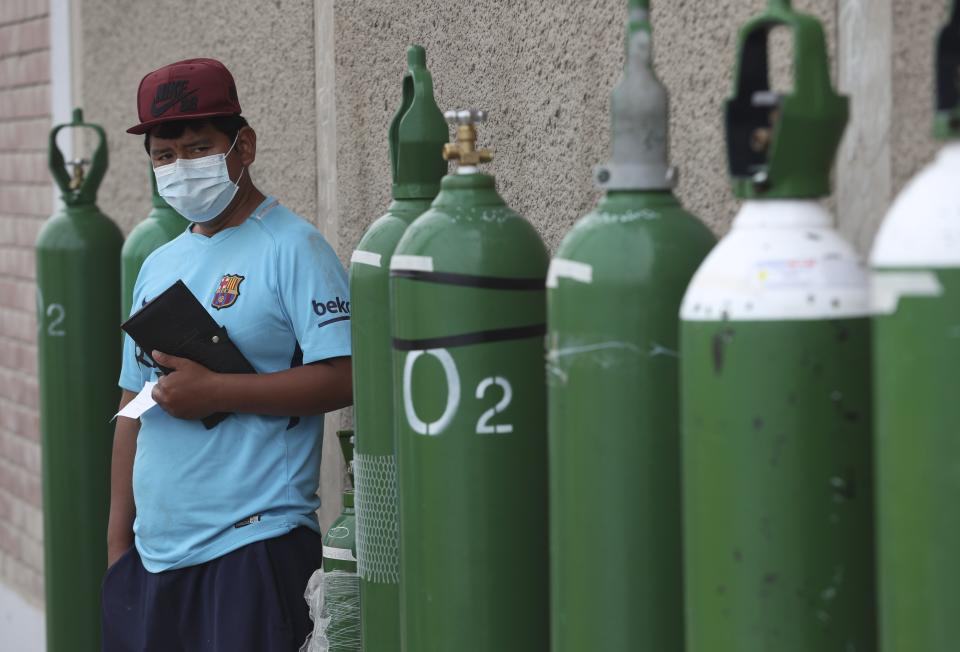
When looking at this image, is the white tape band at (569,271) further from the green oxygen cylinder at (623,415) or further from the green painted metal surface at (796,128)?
the green painted metal surface at (796,128)

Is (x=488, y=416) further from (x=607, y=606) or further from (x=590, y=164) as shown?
(x=590, y=164)

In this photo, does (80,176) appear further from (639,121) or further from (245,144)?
(639,121)

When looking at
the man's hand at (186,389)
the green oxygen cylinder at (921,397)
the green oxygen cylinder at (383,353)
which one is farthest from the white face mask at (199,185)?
the green oxygen cylinder at (921,397)

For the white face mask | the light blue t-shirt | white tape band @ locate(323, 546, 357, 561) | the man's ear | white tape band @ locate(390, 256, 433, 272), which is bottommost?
white tape band @ locate(323, 546, 357, 561)

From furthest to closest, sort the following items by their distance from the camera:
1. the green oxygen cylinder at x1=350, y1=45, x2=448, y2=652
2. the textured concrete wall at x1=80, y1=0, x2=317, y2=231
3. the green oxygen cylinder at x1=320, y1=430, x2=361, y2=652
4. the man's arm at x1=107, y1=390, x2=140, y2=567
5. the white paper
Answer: the textured concrete wall at x1=80, y1=0, x2=317, y2=231 < the man's arm at x1=107, y1=390, x2=140, y2=567 < the white paper < the green oxygen cylinder at x1=320, y1=430, x2=361, y2=652 < the green oxygen cylinder at x1=350, y1=45, x2=448, y2=652

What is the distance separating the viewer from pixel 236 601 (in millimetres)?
2922

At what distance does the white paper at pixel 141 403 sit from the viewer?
3.00 metres

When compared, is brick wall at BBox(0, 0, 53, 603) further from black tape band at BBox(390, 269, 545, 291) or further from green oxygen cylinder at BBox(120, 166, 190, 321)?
black tape band at BBox(390, 269, 545, 291)

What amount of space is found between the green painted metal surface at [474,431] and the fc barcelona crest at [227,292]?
2.77ft

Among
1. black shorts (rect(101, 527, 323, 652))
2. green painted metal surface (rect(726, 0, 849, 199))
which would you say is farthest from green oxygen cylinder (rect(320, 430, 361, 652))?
green painted metal surface (rect(726, 0, 849, 199))

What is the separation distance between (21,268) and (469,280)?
4530 mm

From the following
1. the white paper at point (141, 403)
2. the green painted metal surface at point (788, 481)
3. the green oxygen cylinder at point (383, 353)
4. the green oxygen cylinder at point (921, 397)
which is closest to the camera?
the green oxygen cylinder at point (921, 397)

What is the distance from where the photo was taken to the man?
290 cm

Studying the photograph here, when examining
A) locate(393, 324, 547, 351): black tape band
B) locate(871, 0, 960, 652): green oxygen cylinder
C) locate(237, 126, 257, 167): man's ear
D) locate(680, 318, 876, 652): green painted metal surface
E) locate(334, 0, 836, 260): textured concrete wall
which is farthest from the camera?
locate(237, 126, 257, 167): man's ear
